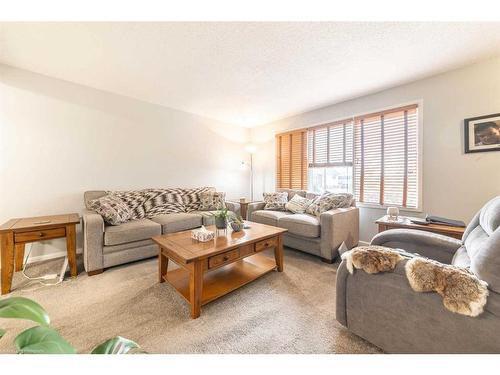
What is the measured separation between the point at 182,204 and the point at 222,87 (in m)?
1.97

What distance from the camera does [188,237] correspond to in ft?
6.37

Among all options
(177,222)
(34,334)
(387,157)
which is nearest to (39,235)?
(177,222)

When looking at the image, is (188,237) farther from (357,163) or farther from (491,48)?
(491,48)

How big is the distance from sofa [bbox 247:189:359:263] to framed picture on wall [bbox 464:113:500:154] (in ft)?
4.51

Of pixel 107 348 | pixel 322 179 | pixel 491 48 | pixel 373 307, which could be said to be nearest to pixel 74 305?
pixel 107 348

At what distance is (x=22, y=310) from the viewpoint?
0.49m

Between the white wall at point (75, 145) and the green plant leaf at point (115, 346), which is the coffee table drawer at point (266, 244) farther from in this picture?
the white wall at point (75, 145)

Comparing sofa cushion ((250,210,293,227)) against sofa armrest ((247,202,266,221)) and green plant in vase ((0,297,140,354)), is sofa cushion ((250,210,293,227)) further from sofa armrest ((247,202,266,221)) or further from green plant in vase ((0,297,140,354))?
green plant in vase ((0,297,140,354))

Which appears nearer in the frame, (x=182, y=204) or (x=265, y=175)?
(x=182, y=204)

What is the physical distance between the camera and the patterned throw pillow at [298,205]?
3070mm

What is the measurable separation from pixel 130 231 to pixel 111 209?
396 mm

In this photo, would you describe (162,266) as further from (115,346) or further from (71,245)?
(115,346)

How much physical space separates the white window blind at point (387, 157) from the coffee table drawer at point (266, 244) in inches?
69.7

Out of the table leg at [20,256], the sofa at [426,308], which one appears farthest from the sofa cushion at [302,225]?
the table leg at [20,256]
